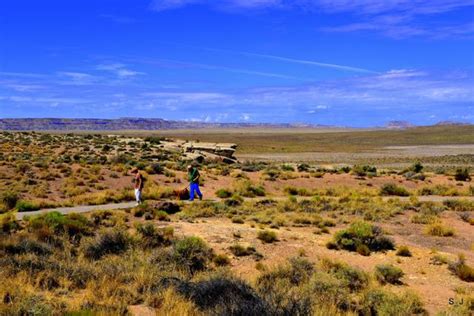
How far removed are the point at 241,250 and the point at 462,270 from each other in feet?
20.0

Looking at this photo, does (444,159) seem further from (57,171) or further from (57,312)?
(57,312)

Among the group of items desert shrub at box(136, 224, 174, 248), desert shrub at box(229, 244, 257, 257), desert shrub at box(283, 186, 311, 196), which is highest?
desert shrub at box(136, 224, 174, 248)

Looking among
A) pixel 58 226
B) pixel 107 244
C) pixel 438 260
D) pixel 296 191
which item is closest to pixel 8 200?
pixel 58 226

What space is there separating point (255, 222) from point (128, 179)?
52.8ft

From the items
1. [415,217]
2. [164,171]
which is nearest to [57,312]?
[415,217]

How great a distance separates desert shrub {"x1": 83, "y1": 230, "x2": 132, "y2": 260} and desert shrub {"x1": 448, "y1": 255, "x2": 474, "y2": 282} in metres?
9.25

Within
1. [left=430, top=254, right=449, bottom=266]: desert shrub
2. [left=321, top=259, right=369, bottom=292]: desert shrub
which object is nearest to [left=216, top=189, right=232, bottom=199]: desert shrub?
[left=430, top=254, right=449, bottom=266]: desert shrub

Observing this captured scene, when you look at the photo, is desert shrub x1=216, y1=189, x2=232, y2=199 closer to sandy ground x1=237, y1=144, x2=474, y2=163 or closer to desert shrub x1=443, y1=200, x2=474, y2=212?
desert shrub x1=443, y1=200, x2=474, y2=212

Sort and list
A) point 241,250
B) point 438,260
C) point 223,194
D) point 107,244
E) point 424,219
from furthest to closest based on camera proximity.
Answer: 1. point 223,194
2. point 424,219
3. point 241,250
4. point 438,260
5. point 107,244

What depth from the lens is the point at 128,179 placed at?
3434 cm

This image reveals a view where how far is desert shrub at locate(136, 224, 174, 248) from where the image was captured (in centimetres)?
1524

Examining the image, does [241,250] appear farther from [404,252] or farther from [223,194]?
[223,194]

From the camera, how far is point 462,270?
521 inches

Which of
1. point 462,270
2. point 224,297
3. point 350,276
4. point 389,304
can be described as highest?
point 224,297
